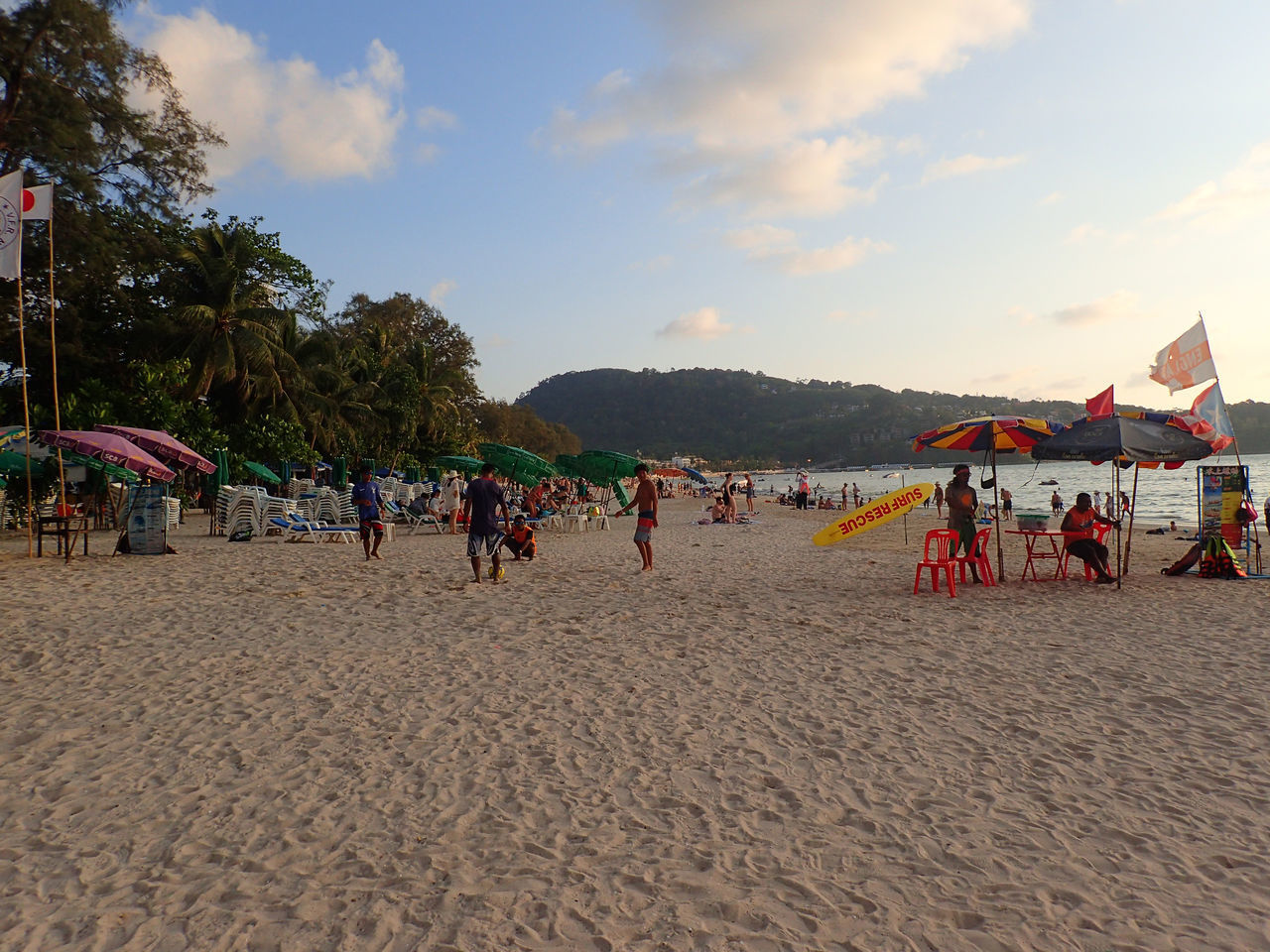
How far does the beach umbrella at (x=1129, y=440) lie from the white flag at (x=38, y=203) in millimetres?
13852

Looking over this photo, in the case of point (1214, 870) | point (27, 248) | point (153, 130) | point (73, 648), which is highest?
point (153, 130)

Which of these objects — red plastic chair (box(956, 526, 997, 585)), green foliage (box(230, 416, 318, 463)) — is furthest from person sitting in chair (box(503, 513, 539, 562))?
green foliage (box(230, 416, 318, 463))

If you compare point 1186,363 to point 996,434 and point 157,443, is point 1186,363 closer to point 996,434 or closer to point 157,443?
point 996,434

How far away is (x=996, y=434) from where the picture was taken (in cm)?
970

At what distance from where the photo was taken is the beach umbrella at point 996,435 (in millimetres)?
9461

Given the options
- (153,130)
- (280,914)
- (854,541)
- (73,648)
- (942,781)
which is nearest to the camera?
(280,914)

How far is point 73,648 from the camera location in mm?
6070

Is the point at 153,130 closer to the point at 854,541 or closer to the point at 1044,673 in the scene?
the point at 854,541

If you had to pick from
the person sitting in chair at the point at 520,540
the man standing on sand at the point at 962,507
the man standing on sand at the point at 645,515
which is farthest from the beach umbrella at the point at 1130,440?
the person sitting in chair at the point at 520,540

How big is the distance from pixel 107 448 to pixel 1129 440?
43.8ft

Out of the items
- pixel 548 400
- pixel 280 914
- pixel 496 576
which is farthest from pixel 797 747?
pixel 548 400

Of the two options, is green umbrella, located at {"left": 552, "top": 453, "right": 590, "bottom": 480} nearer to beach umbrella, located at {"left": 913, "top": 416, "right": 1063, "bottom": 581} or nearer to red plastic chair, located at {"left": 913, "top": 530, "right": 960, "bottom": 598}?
beach umbrella, located at {"left": 913, "top": 416, "right": 1063, "bottom": 581}

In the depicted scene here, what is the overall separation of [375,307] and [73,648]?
131ft

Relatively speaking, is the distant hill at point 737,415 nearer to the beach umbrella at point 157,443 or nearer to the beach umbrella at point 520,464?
the beach umbrella at point 520,464
